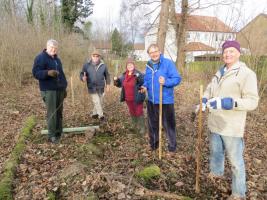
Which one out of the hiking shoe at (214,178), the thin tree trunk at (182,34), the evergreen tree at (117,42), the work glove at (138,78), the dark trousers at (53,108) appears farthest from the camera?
the evergreen tree at (117,42)

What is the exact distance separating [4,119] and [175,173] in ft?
17.5

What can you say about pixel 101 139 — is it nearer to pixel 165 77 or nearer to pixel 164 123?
pixel 164 123

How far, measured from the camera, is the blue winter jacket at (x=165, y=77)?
474cm

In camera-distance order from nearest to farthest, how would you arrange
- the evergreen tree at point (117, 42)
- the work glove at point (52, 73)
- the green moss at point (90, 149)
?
the work glove at point (52, 73)
the green moss at point (90, 149)
the evergreen tree at point (117, 42)

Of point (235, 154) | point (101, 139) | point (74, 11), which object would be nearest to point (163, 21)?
point (101, 139)

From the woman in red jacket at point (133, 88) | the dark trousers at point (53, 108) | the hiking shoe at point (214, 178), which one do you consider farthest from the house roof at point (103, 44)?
the hiking shoe at point (214, 178)

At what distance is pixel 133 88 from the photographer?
6.40 meters

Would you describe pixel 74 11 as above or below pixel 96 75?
above

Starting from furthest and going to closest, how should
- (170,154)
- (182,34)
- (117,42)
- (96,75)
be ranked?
1. (117,42)
2. (182,34)
3. (96,75)
4. (170,154)

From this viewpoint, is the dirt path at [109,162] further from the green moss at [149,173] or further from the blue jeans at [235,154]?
the blue jeans at [235,154]

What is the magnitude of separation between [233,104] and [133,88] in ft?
10.9

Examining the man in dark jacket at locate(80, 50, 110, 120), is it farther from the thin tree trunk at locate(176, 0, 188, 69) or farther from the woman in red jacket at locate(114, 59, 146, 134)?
the thin tree trunk at locate(176, 0, 188, 69)

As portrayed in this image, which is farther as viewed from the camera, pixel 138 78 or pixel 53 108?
pixel 138 78

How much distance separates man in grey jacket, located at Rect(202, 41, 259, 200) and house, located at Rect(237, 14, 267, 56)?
554 cm
